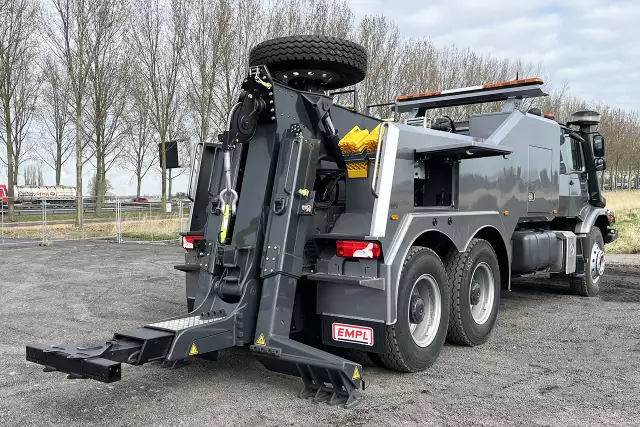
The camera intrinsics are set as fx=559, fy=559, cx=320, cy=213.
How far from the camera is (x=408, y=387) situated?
4.40 meters

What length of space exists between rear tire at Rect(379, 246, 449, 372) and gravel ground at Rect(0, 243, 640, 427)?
18 centimetres

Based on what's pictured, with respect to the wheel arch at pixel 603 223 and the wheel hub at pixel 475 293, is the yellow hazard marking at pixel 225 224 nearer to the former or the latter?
the wheel hub at pixel 475 293

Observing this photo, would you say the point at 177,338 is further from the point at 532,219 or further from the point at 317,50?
the point at 532,219

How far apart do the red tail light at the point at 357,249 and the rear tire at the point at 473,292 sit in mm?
1421

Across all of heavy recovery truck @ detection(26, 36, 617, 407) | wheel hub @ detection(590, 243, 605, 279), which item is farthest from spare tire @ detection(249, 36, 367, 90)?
wheel hub @ detection(590, 243, 605, 279)

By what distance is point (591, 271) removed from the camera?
860cm

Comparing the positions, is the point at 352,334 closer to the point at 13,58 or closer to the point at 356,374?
the point at 356,374

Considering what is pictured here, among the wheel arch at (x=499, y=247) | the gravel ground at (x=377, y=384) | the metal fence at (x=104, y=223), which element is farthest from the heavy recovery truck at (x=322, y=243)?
the metal fence at (x=104, y=223)

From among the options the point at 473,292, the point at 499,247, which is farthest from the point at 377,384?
the point at 499,247

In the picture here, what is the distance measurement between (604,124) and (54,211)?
1261 inches

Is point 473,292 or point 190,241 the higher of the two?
point 190,241

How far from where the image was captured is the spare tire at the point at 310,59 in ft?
15.6

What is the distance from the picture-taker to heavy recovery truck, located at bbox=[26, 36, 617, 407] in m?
4.10

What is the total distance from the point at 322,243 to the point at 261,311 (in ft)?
2.63
